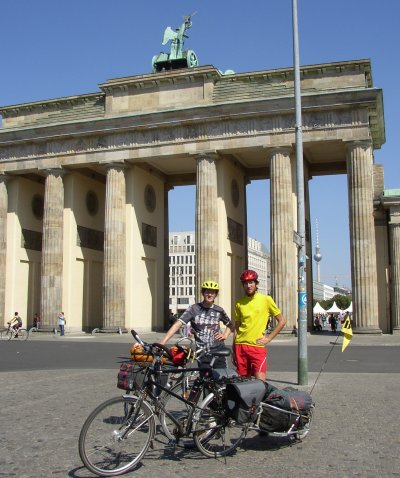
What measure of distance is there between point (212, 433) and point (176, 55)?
3911 centimetres

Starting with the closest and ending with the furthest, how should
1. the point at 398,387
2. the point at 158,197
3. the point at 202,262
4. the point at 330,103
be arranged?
the point at 398,387
the point at 330,103
the point at 202,262
the point at 158,197

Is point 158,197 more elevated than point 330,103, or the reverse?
point 330,103

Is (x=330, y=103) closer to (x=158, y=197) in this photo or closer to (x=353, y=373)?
(x=158, y=197)

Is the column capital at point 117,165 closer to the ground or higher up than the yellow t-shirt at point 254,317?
higher up

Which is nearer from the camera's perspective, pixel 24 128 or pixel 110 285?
pixel 110 285

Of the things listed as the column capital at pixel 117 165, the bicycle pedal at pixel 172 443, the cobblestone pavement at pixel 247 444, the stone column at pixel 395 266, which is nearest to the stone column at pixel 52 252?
the column capital at pixel 117 165

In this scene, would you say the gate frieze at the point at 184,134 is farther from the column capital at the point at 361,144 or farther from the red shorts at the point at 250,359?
the red shorts at the point at 250,359

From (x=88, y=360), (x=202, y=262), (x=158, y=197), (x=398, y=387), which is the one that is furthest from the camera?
(x=158, y=197)

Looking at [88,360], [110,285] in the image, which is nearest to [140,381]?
[88,360]

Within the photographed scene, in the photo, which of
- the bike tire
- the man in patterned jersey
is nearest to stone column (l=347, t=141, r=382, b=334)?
the man in patterned jersey

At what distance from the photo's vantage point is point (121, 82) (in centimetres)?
4022

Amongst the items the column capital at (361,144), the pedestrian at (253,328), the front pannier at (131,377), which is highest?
the column capital at (361,144)

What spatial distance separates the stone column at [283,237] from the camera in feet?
113

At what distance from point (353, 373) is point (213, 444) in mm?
9277
